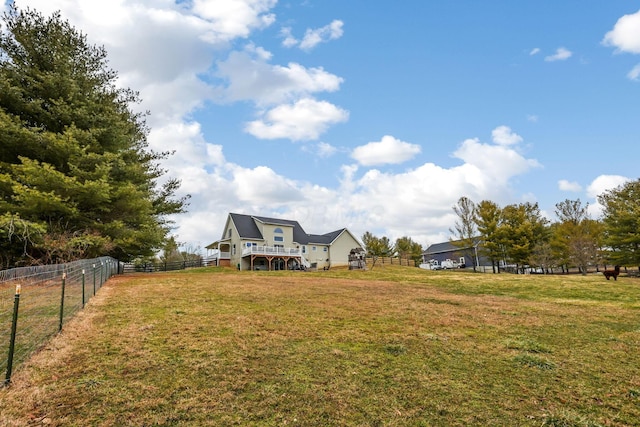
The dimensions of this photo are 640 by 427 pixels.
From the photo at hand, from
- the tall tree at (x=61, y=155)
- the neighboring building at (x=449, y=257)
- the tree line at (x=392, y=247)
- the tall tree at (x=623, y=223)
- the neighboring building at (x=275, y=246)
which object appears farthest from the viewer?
the tree line at (x=392, y=247)

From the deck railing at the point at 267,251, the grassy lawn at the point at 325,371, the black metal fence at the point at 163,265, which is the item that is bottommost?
the grassy lawn at the point at 325,371

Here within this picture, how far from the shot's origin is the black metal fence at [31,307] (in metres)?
4.21

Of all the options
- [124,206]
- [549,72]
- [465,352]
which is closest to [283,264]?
[124,206]

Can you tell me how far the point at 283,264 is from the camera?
121 feet

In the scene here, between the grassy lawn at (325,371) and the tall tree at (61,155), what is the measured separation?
10.3 meters

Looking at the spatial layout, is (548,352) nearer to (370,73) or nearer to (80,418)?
(80,418)

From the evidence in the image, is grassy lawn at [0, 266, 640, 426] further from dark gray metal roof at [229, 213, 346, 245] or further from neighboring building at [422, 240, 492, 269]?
neighboring building at [422, 240, 492, 269]

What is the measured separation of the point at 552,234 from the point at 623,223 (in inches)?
397

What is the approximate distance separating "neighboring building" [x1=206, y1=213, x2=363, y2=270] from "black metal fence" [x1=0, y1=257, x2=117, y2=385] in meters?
26.8

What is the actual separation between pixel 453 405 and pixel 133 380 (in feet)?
12.9

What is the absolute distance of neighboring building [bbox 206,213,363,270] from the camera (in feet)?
113

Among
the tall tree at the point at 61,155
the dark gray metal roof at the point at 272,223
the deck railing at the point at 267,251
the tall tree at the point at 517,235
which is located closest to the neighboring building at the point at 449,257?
the tall tree at the point at 517,235

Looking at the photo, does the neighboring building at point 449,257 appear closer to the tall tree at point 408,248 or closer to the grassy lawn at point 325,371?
the tall tree at point 408,248

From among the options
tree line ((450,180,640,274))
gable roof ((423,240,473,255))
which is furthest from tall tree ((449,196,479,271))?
gable roof ((423,240,473,255))
